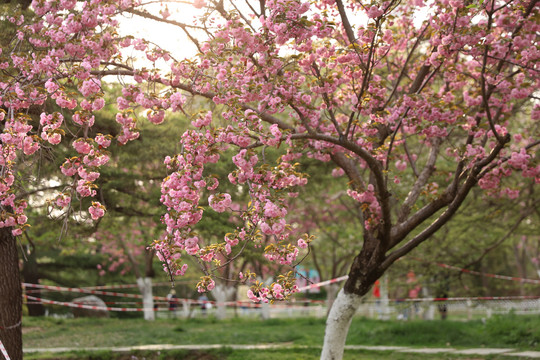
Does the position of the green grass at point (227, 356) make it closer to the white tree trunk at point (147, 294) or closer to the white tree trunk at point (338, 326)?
the white tree trunk at point (338, 326)

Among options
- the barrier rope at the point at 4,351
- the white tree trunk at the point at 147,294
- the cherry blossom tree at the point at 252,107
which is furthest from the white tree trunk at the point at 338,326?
the white tree trunk at the point at 147,294

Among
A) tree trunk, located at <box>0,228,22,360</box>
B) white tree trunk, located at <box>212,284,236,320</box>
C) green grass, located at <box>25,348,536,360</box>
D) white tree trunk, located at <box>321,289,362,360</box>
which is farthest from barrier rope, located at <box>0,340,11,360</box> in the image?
white tree trunk, located at <box>212,284,236,320</box>

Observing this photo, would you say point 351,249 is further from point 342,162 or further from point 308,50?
point 308,50

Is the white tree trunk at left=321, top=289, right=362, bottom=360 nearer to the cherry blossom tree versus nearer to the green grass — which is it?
the cherry blossom tree

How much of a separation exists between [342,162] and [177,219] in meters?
3.54

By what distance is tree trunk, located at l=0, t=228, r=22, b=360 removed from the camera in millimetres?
7559

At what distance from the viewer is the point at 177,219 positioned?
203 inches

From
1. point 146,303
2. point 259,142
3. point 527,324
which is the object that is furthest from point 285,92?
point 146,303

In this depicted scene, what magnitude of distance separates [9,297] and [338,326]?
444 cm

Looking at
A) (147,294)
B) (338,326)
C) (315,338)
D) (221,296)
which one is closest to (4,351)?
(338,326)

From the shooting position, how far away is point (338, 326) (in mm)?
7980

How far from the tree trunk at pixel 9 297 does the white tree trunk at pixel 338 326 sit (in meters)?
4.11

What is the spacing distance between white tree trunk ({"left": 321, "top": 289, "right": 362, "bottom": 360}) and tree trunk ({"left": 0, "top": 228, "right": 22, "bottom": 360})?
4106mm

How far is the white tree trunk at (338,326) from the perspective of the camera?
7.93 meters
